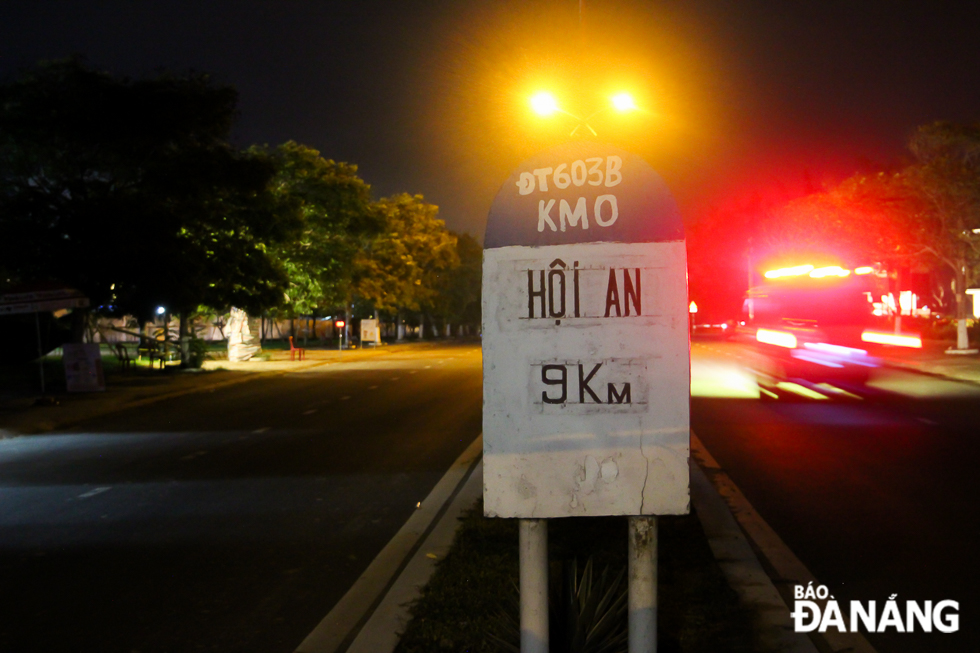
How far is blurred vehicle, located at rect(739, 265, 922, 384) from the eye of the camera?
73.8 ft

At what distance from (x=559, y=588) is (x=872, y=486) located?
6410 millimetres

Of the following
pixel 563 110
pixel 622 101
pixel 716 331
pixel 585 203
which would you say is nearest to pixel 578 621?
pixel 585 203

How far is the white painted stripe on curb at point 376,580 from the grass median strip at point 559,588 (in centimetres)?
38

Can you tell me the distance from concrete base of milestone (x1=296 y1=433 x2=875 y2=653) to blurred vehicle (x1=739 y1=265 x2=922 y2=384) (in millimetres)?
14043

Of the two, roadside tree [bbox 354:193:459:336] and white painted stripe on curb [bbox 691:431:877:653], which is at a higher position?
roadside tree [bbox 354:193:459:336]

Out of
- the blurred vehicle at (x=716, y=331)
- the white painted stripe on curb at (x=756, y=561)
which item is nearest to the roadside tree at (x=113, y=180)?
the white painted stripe on curb at (x=756, y=561)

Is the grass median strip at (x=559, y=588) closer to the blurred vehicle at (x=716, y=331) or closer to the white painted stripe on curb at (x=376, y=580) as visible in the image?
the white painted stripe on curb at (x=376, y=580)

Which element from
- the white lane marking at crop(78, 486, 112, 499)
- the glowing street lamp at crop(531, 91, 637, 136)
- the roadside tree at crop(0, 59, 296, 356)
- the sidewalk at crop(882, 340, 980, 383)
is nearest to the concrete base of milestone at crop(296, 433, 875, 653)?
the white lane marking at crop(78, 486, 112, 499)

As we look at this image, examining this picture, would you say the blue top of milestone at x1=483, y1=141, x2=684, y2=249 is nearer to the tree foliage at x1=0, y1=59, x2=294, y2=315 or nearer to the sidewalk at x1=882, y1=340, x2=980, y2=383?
the tree foliage at x1=0, y1=59, x2=294, y2=315

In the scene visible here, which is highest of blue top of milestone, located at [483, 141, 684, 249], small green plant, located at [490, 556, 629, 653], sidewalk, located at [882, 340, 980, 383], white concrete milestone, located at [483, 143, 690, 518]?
blue top of milestone, located at [483, 141, 684, 249]

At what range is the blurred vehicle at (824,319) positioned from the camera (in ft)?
73.8

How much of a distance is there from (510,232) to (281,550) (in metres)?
4.76

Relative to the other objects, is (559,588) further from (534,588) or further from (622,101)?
(622,101)

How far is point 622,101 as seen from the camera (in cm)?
1138
